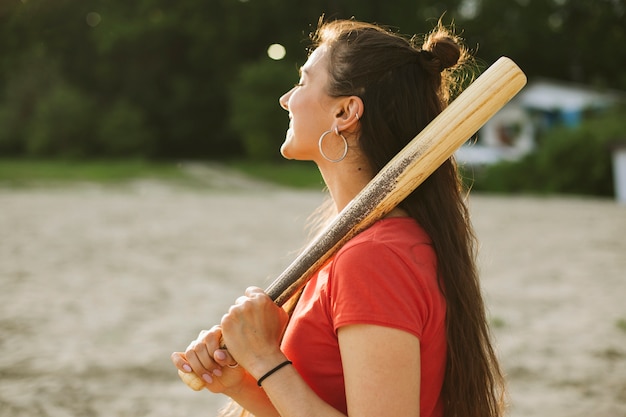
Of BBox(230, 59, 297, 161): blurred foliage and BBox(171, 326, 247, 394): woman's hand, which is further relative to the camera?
BBox(230, 59, 297, 161): blurred foliage

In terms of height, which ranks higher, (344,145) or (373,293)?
(344,145)

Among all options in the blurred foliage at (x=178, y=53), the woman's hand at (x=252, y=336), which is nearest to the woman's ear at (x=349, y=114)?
the woman's hand at (x=252, y=336)

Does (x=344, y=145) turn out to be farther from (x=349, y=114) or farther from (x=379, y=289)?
(x=379, y=289)

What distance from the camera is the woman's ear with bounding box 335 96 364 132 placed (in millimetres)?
1629

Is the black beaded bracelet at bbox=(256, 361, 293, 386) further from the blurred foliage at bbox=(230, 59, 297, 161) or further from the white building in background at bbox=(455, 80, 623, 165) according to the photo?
the blurred foliage at bbox=(230, 59, 297, 161)

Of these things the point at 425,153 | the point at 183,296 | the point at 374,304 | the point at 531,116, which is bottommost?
the point at 374,304

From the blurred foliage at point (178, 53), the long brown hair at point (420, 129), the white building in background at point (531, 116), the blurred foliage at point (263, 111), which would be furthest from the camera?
the blurred foliage at point (178, 53)

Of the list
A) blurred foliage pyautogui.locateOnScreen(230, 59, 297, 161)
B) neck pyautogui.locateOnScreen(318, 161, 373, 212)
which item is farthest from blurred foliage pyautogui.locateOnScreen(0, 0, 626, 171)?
neck pyautogui.locateOnScreen(318, 161, 373, 212)

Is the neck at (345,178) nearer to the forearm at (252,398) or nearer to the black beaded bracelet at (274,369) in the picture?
the black beaded bracelet at (274,369)

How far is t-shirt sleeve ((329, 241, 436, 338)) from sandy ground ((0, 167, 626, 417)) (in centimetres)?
203

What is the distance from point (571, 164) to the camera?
20.3m

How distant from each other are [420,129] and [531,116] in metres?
30.1

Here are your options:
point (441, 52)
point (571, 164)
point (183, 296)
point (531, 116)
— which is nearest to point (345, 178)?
point (441, 52)

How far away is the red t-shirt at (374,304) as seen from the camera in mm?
1386
